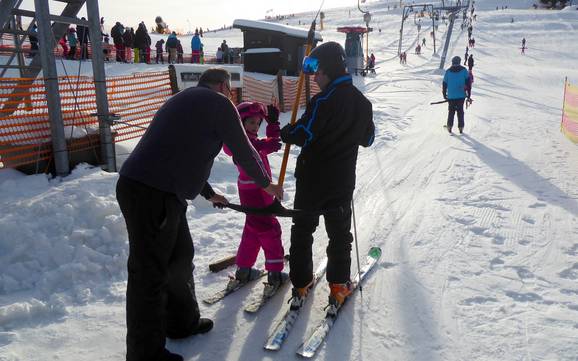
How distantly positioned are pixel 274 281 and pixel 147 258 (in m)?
1.49

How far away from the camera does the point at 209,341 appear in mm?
3246

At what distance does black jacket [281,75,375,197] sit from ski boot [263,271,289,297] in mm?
915

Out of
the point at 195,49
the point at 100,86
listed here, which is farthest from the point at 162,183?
the point at 195,49

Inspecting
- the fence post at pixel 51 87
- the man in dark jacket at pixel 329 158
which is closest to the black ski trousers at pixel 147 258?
the man in dark jacket at pixel 329 158

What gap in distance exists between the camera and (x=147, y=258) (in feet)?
8.90

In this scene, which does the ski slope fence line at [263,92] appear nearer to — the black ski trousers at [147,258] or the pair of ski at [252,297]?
the pair of ski at [252,297]

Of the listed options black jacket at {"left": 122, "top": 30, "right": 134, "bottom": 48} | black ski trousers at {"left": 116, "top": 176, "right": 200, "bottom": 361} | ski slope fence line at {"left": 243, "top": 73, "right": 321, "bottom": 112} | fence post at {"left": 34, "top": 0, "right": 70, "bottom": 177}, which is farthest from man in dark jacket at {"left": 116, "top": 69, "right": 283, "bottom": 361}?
black jacket at {"left": 122, "top": 30, "right": 134, "bottom": 48}

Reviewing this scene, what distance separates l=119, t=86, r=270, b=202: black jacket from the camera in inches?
105

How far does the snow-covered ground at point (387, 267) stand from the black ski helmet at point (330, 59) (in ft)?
6.12

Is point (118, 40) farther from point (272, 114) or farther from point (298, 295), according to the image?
point (298, 295)

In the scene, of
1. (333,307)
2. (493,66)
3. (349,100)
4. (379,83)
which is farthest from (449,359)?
(493,66)

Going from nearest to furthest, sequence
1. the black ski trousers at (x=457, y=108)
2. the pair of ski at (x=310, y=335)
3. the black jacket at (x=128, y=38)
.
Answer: the pair of ski at (x=310, y=335) < the black ski trousers at (x=457, y=108) < the black jacket at (x=128, y=38)

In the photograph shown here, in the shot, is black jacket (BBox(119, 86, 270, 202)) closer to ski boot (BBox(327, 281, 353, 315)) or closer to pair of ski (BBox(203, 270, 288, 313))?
pair of ski (BBox(203, 270, 288, 313))

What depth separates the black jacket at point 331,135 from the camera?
3217 mm
